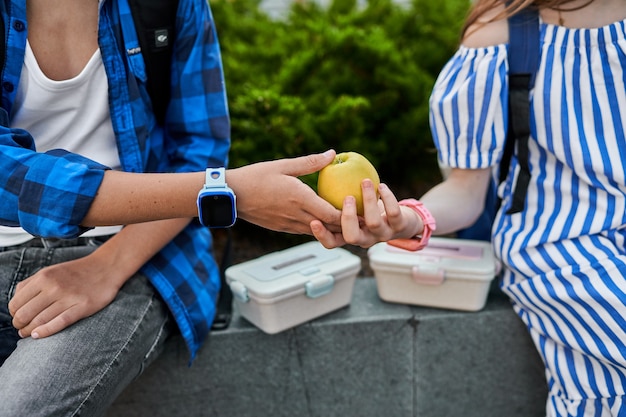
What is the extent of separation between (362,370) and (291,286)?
448 mm

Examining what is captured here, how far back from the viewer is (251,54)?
3.57 metres

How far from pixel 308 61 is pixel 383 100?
40 centimetres

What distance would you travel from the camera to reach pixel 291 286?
89.0 inches

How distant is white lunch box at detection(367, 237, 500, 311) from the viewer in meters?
2.35

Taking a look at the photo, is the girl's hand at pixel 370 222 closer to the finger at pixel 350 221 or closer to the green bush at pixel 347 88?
the finger at pixel 350 221

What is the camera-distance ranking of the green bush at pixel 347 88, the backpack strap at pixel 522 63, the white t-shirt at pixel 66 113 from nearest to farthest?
the white t-shirt at pixel 66 113, the backpack strap at pixel 522 63, the green bush at pixel 347 88

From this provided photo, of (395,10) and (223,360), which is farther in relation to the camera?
(395,10)

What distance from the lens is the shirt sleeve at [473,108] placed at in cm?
202

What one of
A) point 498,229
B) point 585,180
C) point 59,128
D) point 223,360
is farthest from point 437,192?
point 59,128

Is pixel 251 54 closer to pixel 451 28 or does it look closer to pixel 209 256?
pixel 451 28

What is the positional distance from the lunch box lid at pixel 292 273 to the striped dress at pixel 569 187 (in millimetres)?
577

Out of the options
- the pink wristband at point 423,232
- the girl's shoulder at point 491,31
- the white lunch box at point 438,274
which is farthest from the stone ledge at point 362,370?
the girl's shoulder at point 491,31

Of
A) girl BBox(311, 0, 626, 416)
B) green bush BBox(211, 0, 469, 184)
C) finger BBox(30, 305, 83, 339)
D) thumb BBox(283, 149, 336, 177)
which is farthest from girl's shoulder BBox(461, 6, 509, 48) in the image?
finger BBox(30, 305, 83, 339)

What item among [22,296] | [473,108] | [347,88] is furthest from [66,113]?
[347,88]
